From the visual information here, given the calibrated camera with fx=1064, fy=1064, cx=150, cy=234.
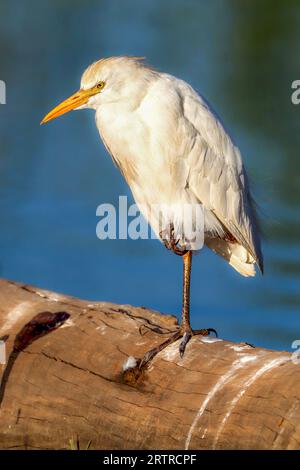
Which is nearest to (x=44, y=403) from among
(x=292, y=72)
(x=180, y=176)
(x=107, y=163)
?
(x=180, y=176)

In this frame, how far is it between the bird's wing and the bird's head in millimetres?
238

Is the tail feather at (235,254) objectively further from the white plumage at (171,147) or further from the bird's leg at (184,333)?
the bird's leg at (184,333)

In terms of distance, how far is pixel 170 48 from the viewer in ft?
47.2

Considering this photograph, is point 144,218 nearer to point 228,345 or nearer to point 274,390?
point 228,345

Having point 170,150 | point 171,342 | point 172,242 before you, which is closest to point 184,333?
point 171,342

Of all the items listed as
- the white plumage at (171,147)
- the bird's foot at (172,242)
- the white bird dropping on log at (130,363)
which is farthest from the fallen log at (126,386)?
the white plumage at (171,147)

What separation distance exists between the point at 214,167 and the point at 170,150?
255 mm

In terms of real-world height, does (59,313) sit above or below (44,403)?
above

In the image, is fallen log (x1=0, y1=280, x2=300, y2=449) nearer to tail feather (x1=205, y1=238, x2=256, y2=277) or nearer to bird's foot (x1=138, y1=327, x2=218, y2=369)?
bird's foot (x1=138, y1=327, x2=218, y2=369)

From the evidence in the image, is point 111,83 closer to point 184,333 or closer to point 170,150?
point 170,150

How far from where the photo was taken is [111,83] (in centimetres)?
511

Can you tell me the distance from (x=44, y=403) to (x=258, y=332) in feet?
14.4

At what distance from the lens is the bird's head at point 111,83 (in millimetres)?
5086

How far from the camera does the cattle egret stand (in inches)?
201
